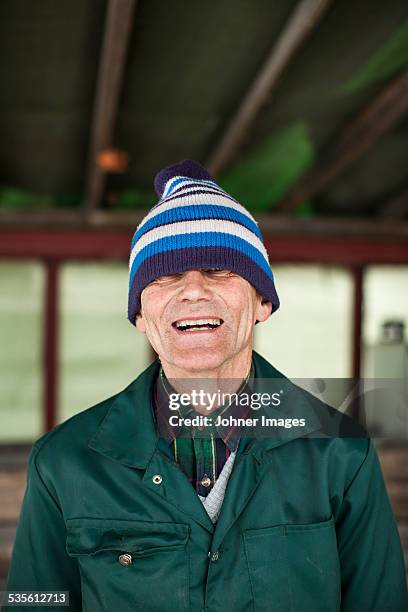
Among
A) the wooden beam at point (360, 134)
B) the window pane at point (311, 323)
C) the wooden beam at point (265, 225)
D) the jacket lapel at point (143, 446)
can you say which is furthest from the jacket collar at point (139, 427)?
the window pane at point (311, 323)

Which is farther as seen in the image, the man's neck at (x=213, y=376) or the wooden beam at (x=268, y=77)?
the wooden beam at (x=268, y=77)

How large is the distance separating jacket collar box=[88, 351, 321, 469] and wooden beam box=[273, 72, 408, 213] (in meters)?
2.10

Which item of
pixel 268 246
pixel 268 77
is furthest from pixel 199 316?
pixel 268 246

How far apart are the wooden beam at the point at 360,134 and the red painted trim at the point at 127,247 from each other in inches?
26.1

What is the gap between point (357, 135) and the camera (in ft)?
11.7

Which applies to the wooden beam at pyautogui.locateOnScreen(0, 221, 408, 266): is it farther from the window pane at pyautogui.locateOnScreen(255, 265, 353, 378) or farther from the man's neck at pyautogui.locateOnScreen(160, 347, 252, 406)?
the man's neck at pyautogui.locateOnScreen(160, 347, 252, 406)

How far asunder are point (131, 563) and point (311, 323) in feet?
14.2

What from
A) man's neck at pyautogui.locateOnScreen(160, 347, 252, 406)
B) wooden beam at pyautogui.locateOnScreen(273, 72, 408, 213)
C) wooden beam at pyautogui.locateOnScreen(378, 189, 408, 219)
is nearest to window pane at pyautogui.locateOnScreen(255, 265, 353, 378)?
wooden beam at pyautogui.locateOnScreen(378, 189, 408, 219)

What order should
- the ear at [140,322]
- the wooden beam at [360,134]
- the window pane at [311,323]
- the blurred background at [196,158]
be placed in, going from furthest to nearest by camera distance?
the window pane at [311,323] < the wooden beam at [360,134] < the blurred background at [196,158] < the ear at [140,322]

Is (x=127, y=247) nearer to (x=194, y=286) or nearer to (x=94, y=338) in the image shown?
(x=94, y=338)

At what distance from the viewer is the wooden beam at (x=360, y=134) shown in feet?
10.2

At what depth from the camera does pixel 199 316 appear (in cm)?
124

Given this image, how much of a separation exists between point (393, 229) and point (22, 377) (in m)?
2.98

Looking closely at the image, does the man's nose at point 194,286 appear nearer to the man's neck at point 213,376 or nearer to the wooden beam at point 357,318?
the man's neck at point 213,376
